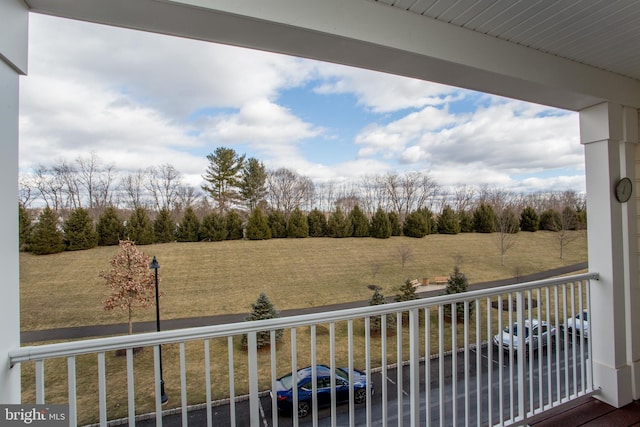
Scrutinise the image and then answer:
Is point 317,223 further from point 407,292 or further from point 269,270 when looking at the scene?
point 407,292

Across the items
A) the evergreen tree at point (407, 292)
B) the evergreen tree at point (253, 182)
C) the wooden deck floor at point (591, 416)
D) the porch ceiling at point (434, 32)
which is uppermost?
the porch ceiling at point (434, 32)

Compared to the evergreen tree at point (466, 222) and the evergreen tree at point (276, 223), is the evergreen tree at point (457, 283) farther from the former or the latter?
the evergreen tree at point (276, 223)

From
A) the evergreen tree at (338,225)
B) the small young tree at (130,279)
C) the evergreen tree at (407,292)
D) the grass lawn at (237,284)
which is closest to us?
the grass lawn at (237,284)

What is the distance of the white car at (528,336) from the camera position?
6.47ft

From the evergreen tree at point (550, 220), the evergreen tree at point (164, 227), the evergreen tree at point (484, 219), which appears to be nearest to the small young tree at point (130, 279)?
the evergreen tree at point (164, 227)

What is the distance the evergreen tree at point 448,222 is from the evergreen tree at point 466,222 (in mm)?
56

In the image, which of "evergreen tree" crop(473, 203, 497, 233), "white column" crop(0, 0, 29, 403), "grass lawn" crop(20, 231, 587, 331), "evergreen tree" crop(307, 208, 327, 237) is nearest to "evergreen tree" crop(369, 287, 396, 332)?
"grass lawn" crop(20, 231, 587, 331)

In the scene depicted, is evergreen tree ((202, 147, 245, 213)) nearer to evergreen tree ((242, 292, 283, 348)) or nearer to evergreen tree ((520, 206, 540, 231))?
evergreen tree ((242, 292, 283, 348))

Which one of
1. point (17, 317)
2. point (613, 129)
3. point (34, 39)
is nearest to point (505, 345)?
point (613, 129)

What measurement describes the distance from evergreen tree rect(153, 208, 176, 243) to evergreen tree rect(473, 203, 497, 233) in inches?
115

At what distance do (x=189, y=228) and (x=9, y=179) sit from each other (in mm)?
1131

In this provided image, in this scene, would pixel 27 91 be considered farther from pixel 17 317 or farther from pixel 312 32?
pixel 312 32

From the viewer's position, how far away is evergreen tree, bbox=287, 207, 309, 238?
8.35 ft

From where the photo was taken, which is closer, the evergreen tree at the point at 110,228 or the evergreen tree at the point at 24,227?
the evergreen tree at the point at 24,227
